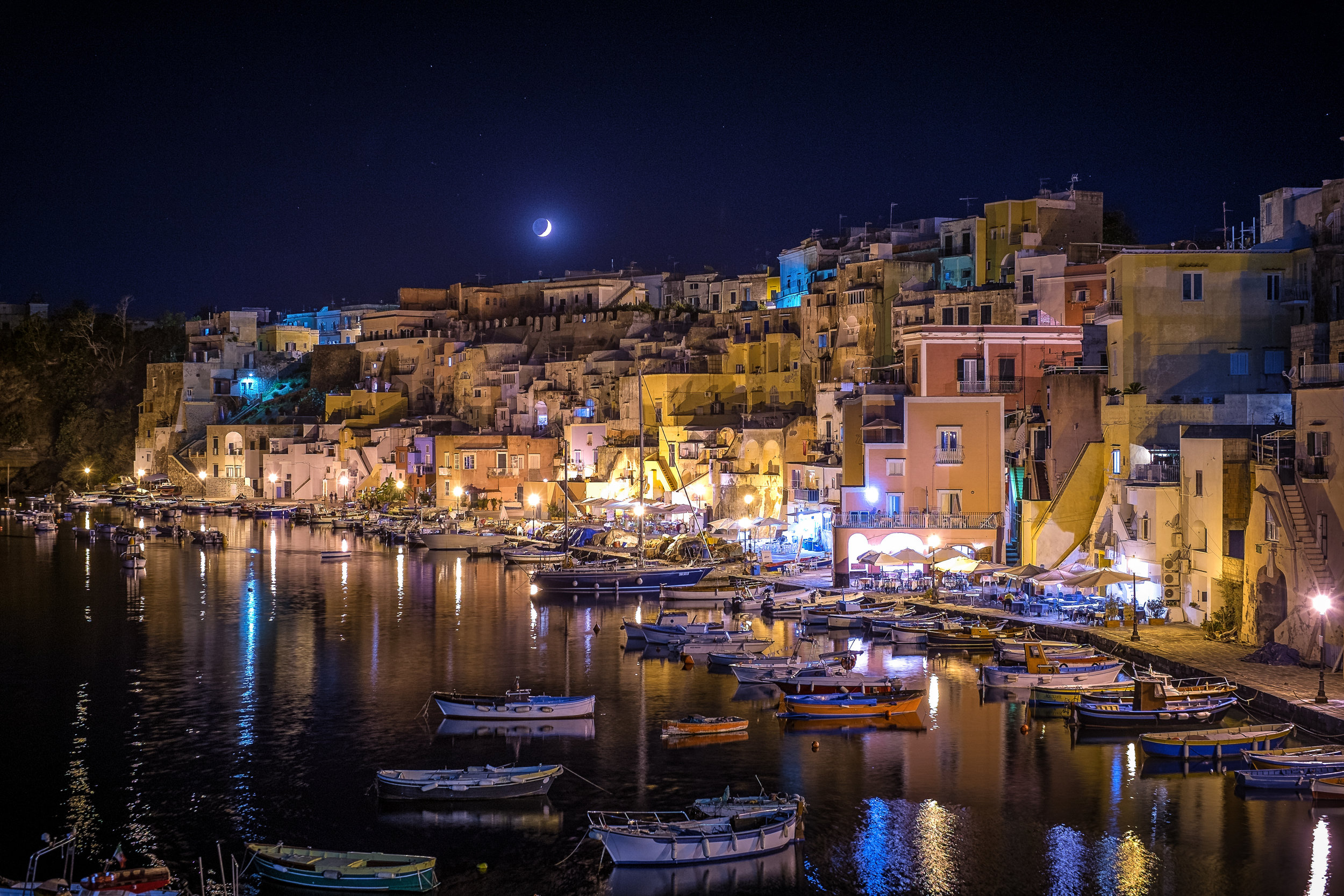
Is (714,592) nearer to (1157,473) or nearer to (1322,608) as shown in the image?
(1157,473)

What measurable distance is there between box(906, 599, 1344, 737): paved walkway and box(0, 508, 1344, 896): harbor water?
6.21 feet

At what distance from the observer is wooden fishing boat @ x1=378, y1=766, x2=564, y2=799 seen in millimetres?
19188

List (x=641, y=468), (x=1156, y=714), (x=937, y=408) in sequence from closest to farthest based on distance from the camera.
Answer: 1. (x=1156, y=714)
2. (x=937, y=408)
3. (x=641, y=468)

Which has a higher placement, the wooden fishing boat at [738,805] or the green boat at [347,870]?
the wooden fishing boat at [738,805]

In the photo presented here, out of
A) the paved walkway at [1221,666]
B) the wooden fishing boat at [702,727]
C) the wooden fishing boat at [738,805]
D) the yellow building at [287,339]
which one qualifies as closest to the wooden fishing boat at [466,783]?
the wooden fishing boat at [738,805]

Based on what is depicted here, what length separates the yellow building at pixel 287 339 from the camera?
9944 cm

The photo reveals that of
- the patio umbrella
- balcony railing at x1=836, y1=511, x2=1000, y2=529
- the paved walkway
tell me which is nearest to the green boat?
the paved walkway

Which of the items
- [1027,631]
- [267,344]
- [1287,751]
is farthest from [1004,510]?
[267,344]

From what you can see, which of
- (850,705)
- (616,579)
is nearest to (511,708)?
(850,705)

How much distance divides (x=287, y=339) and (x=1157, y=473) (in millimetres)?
82152

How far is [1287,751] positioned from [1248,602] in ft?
20.6

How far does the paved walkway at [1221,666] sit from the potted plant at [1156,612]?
27cm

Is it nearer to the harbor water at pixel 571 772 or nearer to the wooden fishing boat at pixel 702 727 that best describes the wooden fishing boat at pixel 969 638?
the harbor water at pixel 571 772

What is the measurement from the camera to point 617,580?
133ft
